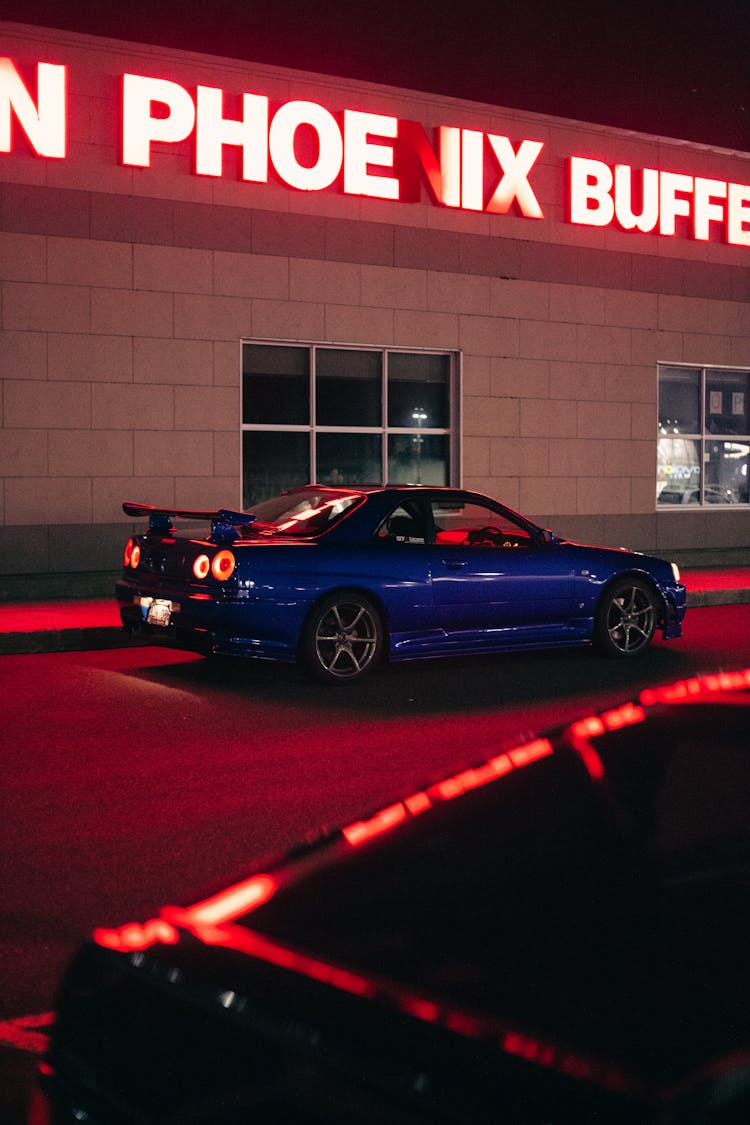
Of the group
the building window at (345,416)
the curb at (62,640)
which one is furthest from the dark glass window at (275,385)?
the curb at (62,640)

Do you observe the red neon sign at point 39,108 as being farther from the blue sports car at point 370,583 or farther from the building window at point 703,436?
the building window at point 703,436

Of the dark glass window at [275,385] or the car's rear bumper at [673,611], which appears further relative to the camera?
the dark glass window at [275,385]

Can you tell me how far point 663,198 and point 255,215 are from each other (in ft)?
22.6

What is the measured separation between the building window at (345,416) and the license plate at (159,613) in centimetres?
788

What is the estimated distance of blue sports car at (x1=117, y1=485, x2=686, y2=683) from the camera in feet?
32.4

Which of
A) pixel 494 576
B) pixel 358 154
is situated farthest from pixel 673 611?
pixel 358 154

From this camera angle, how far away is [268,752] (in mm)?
7848

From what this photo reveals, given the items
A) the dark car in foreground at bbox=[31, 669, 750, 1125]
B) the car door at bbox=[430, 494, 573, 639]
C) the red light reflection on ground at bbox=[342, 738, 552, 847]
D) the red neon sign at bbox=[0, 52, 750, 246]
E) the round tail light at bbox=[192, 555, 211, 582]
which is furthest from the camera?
the red neon sign at bbox=[0, 52, 750, 246]

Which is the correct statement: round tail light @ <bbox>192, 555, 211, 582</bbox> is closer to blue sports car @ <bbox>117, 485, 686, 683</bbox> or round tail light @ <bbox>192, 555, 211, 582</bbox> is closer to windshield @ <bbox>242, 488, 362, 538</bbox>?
blue sports car @ <bbox>117, 485, 686, 683</bbox>

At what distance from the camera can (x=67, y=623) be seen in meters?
12.8

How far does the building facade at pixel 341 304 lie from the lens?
A: 16391 millimetres

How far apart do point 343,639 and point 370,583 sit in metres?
0.46

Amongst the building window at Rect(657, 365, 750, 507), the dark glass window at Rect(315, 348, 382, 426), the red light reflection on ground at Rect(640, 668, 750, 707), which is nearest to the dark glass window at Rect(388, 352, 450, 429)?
the dark glass window at Rect(315, 348, 382, 426)

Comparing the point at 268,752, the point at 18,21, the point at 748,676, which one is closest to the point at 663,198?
the point at 18,21
